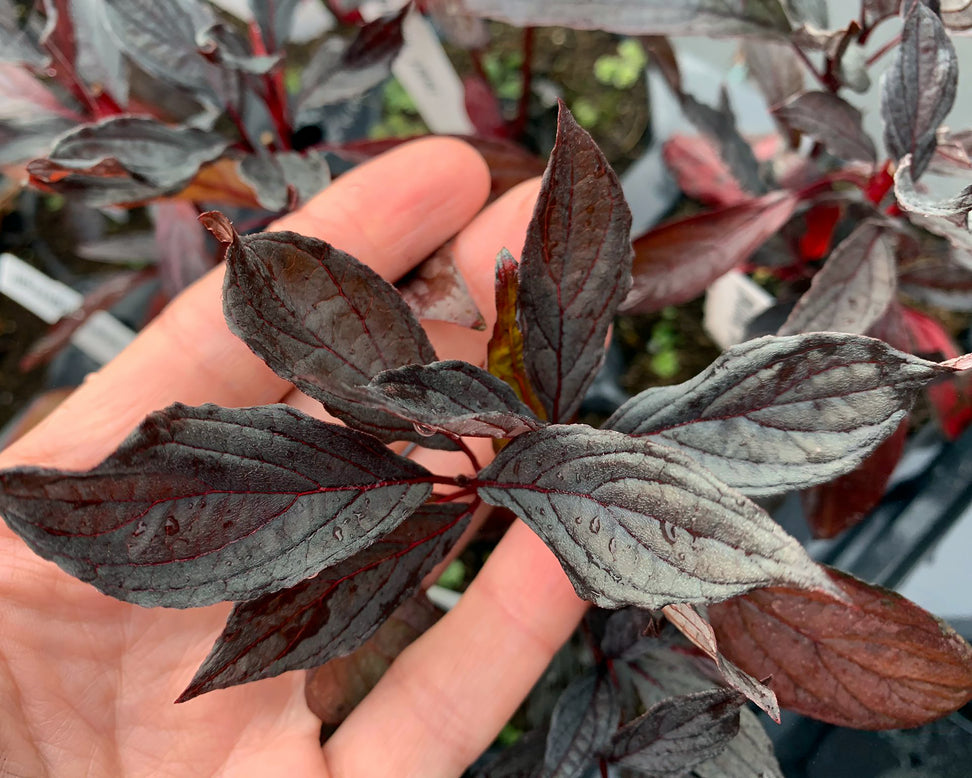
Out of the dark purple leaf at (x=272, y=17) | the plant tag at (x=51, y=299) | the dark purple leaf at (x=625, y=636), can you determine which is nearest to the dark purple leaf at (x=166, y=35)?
the dark purple leaf at (x=272, y=17)

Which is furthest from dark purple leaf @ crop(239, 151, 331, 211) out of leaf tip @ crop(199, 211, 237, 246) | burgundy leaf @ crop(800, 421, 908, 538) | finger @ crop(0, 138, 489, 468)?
burgundy leaf @ crop(800, 421, 908, 538)

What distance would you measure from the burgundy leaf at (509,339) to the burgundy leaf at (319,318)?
0.06 metres

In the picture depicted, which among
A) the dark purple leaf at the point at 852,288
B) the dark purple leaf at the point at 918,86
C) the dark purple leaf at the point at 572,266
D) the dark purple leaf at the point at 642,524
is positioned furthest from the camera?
the dark purple leaf at the point at 852,288

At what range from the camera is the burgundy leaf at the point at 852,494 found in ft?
2.92

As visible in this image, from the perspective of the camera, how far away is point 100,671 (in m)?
0.74

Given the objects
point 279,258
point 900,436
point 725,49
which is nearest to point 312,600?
point 279,258

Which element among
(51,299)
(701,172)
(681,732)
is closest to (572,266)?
(681,732)

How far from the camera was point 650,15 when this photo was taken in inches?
29.3

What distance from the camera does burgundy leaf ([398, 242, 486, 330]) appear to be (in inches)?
26.6

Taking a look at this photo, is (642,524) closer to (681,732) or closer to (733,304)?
(681,732)

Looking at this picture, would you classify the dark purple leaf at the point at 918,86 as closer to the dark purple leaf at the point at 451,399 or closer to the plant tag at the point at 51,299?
the dark purple leaf at the point at 451,399

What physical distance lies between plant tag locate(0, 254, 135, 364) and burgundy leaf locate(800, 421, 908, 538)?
44.9 inches

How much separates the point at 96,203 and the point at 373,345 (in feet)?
1.48

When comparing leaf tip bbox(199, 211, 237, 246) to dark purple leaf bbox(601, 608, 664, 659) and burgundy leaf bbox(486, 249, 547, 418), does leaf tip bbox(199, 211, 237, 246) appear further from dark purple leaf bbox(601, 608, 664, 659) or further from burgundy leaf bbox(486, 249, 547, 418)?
dark purple leaf bbox(601, 608, 664, 659)
